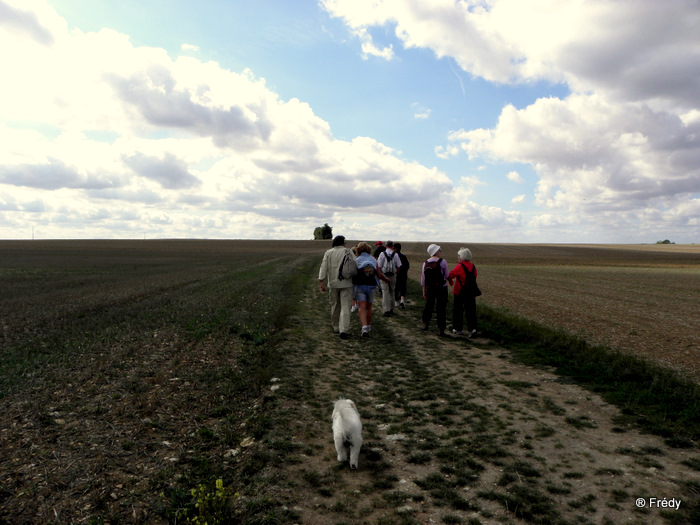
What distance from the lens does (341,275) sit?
10070mm

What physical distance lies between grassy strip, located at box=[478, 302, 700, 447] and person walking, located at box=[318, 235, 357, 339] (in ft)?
12.9

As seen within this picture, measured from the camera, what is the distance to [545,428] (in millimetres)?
5227

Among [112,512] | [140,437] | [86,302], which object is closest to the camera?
[112,512]

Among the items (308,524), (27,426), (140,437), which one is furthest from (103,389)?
(308,524)

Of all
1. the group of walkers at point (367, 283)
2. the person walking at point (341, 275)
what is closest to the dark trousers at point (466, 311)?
the group of walkers at point (367, 283)

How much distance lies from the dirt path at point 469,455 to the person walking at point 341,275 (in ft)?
8.48

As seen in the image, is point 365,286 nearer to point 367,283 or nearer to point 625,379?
point 367,283

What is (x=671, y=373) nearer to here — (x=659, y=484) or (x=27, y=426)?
(x=659, y=484)

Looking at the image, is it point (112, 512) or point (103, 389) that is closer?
point (112, 512)

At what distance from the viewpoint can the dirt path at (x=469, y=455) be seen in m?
3.56

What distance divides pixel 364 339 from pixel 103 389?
576 centimetres

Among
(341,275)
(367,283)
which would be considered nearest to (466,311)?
(367,283)

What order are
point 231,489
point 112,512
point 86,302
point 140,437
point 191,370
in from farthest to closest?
point 86,302
point 191,370
point 140,437
point 231,489
point 112,512

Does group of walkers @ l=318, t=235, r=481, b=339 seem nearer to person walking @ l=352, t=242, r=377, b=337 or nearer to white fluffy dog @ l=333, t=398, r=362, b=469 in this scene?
person walking @ l=352, t=242, r=377, b=337
